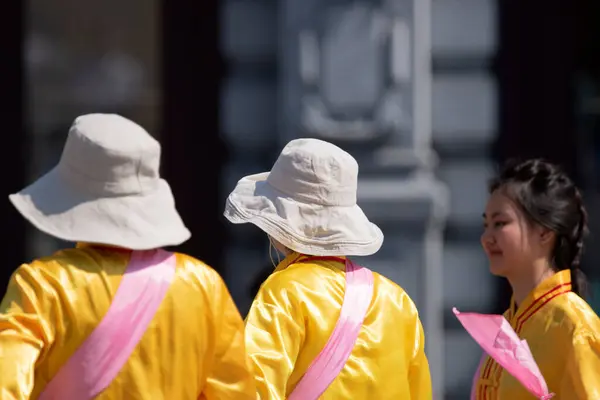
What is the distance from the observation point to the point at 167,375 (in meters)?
3.17

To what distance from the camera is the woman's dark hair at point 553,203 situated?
413 cm

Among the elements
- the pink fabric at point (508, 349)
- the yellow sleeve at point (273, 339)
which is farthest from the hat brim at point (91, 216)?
the pink fabric at point (508, 349)

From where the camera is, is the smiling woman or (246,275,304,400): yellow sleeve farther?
the smiling woman

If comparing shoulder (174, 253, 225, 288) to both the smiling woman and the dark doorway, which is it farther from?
the dark doorway

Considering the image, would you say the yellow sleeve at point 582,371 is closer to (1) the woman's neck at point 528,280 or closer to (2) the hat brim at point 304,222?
(1) the woman's neck at point 528,280

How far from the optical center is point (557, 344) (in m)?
3.83

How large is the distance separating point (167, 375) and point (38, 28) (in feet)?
17.0

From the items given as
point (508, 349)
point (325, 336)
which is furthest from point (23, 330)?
point (508, 349)

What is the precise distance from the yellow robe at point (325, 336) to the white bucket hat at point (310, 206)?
2.9 inches

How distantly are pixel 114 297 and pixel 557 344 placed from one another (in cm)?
143

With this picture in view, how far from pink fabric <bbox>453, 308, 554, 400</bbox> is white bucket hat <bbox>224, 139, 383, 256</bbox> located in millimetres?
463

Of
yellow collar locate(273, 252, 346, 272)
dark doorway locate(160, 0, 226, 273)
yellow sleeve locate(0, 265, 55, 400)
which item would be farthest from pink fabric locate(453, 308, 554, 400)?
dark doorway locate(160, 0, 226, 273)

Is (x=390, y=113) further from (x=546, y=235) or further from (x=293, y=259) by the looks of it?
(x=293, y=259)

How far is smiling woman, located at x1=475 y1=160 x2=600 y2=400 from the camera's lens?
3.94 m
